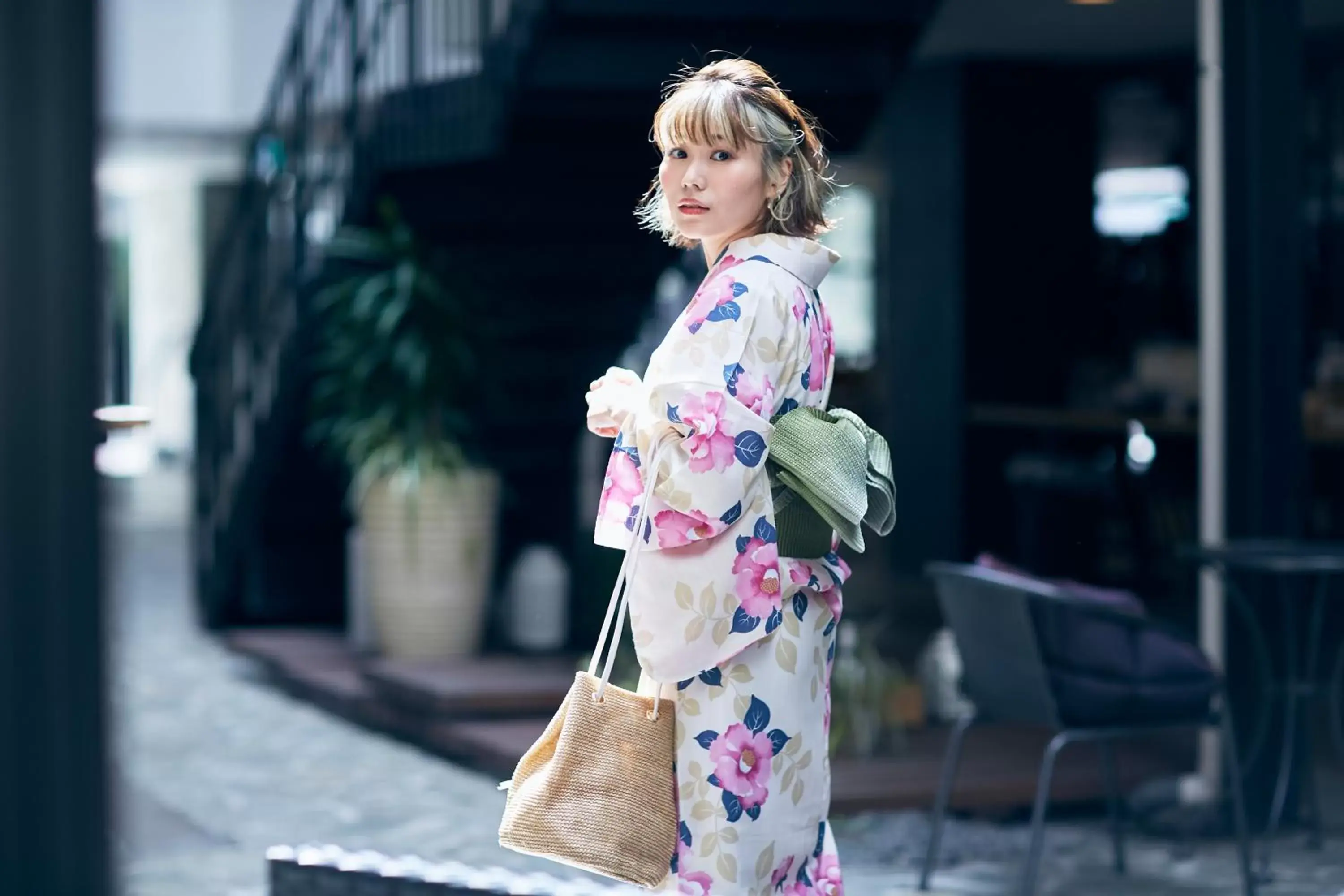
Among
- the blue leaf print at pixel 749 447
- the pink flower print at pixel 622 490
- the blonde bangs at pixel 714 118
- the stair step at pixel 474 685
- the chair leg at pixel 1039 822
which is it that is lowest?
the stair step at pixel 474 685

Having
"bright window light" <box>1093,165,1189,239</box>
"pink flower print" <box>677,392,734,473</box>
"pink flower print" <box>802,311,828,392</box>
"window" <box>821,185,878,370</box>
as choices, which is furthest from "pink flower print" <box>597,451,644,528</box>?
"window" <box>821,185,878,370</box>

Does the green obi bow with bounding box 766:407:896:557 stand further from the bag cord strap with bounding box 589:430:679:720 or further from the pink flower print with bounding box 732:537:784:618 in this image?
the bag cord strap with bounding box 589:430:679:720

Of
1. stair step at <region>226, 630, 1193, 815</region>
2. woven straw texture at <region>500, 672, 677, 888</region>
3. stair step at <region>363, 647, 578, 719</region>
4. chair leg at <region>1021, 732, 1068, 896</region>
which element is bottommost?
stair step at <region>226, 630, 1193, 815</region>

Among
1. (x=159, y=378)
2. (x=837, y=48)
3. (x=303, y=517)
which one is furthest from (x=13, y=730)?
(x=159, y=378)

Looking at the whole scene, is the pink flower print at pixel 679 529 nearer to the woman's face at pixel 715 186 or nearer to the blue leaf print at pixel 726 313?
the blue leaf print at pixel 726 313

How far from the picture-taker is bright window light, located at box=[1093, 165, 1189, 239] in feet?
33.4

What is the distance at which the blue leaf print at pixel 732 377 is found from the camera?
7.86 feet

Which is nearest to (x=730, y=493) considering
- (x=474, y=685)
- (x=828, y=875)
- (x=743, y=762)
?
(x=743, y=762)

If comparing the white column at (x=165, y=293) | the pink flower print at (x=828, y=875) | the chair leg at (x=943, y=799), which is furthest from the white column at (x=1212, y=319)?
the white column at (x=165, y=293)

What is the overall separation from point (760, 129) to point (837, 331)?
34.1 feet

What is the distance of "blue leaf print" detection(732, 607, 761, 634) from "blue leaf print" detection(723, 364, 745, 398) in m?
0.28

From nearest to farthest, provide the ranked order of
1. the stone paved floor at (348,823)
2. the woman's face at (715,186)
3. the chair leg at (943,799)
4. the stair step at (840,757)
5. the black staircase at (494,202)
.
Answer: the woman's face at (715,186), the chair leg at (943,799), the stone paved floor at (348,823), the stair step at (840,757), the black staircase at (494,202)

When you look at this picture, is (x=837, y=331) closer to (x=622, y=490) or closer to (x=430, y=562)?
(x=430, y=562)

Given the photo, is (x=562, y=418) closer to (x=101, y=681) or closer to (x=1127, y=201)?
(x=1127, y=201)
